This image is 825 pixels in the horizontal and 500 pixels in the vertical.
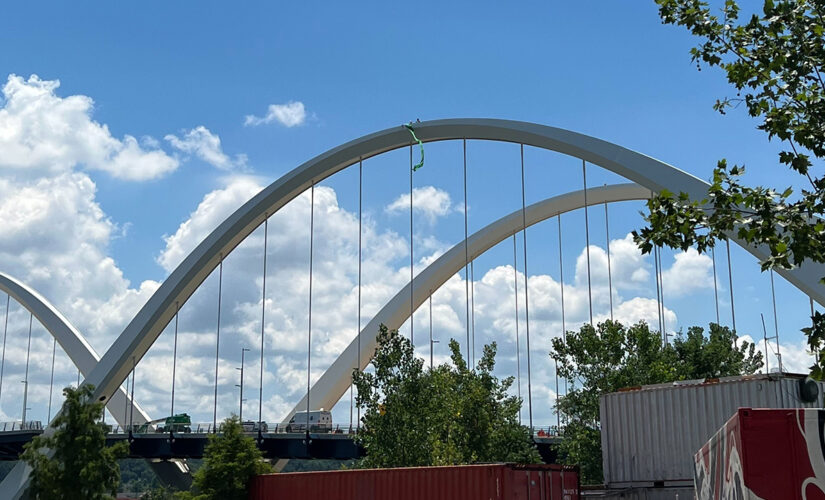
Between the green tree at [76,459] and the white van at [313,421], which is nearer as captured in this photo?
the green tree at [76,459]

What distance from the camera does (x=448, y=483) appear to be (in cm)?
2108

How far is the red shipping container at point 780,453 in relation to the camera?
932 cm

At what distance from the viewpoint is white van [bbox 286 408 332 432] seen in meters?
65.5

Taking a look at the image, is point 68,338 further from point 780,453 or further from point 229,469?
point 780,453

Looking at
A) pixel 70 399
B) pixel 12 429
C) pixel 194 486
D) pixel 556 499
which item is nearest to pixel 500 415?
pixel 194 486

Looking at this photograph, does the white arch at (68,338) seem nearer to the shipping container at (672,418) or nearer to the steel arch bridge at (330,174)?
the steel arch bridge at (330,174)

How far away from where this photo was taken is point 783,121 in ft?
36.6

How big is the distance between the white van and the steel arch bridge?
1.84 meters

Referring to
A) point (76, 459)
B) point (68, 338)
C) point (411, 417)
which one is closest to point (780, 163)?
point (411, 417)

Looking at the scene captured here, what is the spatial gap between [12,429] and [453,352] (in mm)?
50869

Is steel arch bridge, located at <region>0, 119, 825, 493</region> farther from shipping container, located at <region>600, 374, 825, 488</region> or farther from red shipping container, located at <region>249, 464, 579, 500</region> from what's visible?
red shipping container, located at <region>249, 464, 579, 500</region>

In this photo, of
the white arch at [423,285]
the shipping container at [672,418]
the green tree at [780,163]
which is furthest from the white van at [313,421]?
the green tree at [780,163]

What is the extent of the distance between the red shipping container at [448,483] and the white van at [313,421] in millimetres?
38490

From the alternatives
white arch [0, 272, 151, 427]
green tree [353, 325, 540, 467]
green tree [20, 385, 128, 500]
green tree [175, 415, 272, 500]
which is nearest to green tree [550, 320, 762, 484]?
green tree [353, 325, 540, 467]
